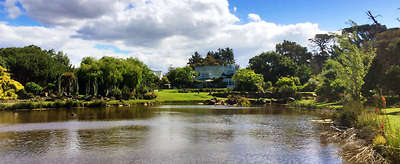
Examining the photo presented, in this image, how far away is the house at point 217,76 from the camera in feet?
351

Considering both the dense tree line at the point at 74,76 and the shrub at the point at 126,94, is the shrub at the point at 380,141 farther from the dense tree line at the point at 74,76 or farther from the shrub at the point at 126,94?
the shrub at the point at 126,94

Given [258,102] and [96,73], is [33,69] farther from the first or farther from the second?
[258,102]

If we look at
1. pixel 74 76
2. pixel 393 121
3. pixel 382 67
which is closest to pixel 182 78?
pixel 74 76

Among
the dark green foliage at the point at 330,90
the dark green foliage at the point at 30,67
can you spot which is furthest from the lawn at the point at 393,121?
the dark green foliage at the point at 30,67

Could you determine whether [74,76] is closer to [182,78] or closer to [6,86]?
[6,86]

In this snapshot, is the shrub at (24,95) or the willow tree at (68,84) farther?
the willow tree at (68,84)

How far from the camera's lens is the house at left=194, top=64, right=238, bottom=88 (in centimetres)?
10712

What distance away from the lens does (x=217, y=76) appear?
118000 millimetres

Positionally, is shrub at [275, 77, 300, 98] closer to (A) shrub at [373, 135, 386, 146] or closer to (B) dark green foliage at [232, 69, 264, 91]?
(B) dark green foliage at [232, 69, 264, 91]

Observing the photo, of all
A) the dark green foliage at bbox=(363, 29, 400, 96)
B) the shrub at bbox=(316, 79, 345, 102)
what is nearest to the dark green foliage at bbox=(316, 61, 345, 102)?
the shrub at bbox=(316, 79, 345, 102)

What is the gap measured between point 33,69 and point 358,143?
63824 millimetres

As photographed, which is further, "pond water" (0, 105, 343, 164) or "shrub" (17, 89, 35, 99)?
"shrub" (17, 89, 35, 99)

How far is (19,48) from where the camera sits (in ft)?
240

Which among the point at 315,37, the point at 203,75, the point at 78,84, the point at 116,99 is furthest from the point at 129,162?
the point at 315,37
